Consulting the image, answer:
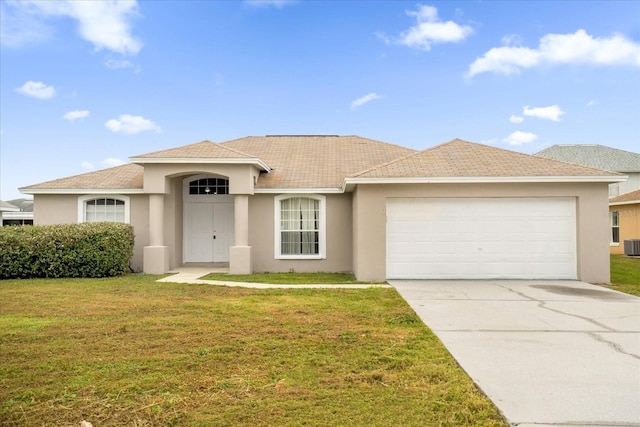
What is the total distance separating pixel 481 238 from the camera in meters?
12.1

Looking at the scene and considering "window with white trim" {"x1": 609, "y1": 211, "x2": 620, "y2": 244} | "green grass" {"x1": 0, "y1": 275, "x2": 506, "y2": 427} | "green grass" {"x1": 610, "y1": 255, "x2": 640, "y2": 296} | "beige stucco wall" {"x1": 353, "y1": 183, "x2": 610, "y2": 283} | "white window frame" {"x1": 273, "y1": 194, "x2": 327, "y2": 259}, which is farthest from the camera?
"window with white trim" {"x1": 609, "y1": 211, "x2": 620, "y2": 244}

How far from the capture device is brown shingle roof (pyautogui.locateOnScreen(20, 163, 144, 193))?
14750 mm

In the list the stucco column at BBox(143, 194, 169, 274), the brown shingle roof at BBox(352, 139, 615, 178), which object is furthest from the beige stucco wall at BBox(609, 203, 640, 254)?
the stucco column at BBox(143, 194, 169, 274)

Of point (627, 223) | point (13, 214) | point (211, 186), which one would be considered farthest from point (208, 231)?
point (627, 223)

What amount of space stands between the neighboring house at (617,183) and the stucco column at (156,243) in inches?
812

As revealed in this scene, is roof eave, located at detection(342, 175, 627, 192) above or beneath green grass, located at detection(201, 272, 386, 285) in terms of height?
above

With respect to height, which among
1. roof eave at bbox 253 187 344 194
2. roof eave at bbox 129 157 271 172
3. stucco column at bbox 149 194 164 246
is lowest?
stucco column at bbox 149 194 164 246

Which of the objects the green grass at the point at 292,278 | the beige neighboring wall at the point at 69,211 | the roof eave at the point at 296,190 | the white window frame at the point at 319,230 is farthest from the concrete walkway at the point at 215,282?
the roof eave at the point at 296,190

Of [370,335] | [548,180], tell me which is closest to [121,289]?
[370,335]

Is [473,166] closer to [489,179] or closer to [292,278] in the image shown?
[489,179]

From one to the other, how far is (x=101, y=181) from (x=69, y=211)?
1.53 metres

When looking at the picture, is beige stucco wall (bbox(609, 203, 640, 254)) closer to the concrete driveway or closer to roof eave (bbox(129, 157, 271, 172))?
the concrete driveway

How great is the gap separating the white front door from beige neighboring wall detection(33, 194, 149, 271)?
61.9 inches

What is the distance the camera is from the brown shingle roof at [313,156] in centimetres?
1502
